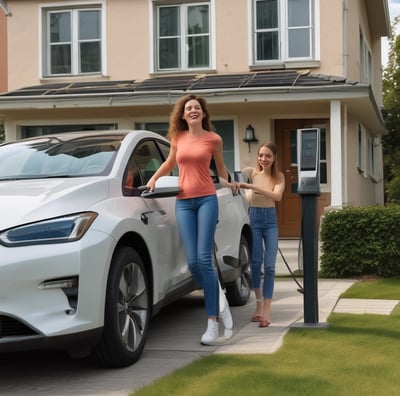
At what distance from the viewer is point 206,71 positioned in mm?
14508

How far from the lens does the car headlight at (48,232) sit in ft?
13.4

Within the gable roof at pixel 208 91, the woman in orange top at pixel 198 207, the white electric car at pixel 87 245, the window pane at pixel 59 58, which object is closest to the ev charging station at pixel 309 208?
the woman in orange top at pixel 198 207

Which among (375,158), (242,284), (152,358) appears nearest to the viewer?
(152,358)

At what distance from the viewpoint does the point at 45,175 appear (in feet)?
16.8

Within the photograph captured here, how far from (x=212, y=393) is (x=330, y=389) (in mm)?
688

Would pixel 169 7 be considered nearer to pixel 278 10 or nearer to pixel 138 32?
pixel 138 32

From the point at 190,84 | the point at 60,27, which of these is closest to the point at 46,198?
the point at 190,84

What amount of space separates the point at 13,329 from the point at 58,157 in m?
1.75

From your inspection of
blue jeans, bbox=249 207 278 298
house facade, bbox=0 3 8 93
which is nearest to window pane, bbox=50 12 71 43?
house facade, bbox=0 3 8 93

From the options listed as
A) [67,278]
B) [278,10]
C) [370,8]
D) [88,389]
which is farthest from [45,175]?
[370,8]

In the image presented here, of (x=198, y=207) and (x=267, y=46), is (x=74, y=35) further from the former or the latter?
(x=198, y=207)

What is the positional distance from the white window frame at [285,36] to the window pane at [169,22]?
1730 millimetres

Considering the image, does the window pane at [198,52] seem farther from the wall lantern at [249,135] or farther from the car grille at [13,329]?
the car grille at [13,329]

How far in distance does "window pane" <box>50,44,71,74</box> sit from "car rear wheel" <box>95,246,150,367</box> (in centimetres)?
1144
